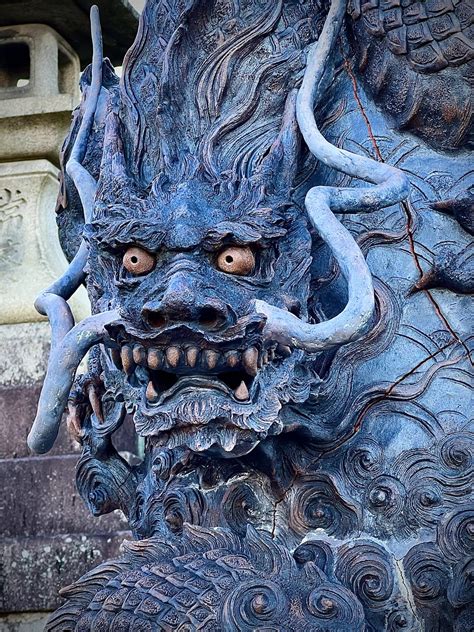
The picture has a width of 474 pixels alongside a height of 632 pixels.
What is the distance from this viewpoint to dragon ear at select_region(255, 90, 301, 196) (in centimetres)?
271

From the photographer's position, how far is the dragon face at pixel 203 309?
2441mm

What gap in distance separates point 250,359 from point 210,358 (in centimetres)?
8

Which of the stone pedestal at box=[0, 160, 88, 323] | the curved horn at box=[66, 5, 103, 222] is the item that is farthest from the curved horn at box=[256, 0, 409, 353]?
the stone pedestal at box=[0, 160, 88, 323]

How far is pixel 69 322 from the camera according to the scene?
284cm

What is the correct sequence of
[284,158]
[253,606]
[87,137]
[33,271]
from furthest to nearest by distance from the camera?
1. [33,271]
2. [87,137]
3. [284,158]
4. [253,606]

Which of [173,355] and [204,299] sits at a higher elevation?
[204,299]

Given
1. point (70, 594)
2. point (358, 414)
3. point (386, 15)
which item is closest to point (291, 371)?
point (358, 414)

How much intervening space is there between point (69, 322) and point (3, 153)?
1.96 meters

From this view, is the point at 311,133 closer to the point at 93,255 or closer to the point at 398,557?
the point at 93,255

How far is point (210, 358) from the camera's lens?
2.44 meters

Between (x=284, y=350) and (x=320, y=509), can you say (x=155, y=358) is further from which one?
(x=320, y=509)

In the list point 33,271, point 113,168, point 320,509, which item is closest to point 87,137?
point 113,168

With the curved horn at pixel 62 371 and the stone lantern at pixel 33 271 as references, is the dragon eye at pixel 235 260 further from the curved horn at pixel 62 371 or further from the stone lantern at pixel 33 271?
the stone lantern at pixel 33 271

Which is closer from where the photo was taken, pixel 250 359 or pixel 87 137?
pixel 250 359
